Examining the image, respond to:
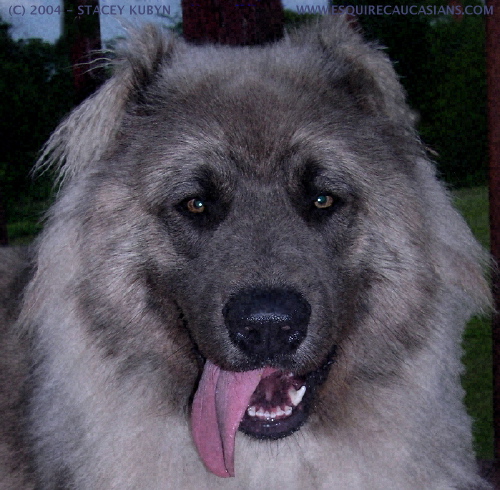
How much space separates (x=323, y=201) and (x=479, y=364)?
11.2ft

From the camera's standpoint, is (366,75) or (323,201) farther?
(366,75)

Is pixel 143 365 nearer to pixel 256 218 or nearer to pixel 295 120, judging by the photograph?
pixel 256 218

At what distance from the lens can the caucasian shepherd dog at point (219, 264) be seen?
2.43 metres

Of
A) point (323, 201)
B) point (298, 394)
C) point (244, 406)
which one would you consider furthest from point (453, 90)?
point (244, 406)

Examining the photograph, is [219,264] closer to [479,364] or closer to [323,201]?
[323,201]

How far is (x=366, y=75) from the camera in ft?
8.86

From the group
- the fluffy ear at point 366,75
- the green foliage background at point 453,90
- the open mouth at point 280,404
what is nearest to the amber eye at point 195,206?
the open mouth at point 280,404

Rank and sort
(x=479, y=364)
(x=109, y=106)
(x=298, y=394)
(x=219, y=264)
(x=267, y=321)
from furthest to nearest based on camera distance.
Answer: (x=479, y=364), (x=109, y=106), (x=298, y=394), (x=219, y=264), (x=267, y=321)

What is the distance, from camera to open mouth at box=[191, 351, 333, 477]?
237 cm

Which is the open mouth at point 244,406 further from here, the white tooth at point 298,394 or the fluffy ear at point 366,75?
the fluffy ear at point 366,75

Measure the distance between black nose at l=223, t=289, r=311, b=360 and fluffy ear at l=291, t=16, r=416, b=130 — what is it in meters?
0.98

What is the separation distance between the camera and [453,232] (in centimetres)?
270

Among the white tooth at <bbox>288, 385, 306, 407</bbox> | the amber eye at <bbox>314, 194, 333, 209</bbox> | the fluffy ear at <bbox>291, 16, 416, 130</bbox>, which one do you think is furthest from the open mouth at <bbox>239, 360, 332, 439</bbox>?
the fluffy ear at <bbox>291, 16, 416, 130</bbox>

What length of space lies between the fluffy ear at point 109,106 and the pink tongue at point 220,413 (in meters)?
0.99
